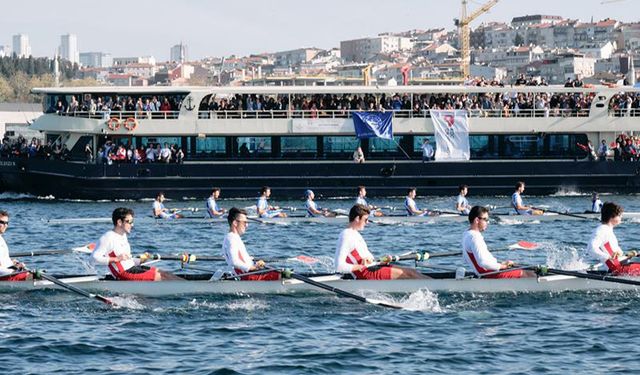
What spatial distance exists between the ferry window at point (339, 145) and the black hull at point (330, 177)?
A: 5.49 feet

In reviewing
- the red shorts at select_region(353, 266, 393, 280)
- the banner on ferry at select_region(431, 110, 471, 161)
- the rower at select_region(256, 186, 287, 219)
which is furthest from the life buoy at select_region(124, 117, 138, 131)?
the red shorts at select_region(353, 266, 393, 280)

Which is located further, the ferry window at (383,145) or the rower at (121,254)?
the ferry window at (383,145)

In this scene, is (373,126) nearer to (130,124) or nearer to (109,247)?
(130,124)

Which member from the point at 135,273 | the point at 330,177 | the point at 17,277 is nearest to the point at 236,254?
the point at 135,273

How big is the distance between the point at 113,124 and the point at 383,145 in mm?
10904

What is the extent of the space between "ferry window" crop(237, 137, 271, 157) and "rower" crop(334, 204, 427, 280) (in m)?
27.8

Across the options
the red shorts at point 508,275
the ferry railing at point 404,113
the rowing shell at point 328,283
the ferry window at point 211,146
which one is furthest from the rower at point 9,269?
the ferry railing at point 404,113

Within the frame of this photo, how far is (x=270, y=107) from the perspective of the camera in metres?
50.9

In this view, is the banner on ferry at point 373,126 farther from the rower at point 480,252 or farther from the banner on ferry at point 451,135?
the rower at point 480,252

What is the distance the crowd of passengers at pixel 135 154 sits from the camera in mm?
48812

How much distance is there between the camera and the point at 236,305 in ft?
72.1

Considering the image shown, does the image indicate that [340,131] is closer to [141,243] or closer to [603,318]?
[141,243]

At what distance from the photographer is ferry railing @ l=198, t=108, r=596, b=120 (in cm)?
5034

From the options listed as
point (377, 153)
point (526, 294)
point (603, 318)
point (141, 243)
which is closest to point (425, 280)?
point (526, 294)
